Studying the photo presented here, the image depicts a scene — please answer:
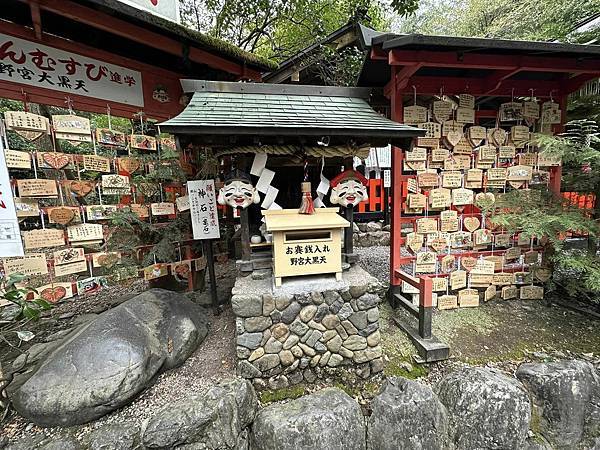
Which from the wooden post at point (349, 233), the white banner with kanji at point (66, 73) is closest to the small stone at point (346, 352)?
the wooden post at point (349, 233)

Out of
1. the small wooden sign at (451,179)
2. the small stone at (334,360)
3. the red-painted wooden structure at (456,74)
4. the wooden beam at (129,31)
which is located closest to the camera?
the wooden beam at (129,31)

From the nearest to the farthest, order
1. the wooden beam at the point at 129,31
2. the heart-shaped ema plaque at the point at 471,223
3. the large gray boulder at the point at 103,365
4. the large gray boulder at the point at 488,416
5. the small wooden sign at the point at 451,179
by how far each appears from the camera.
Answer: the large gray boulder at the point at 103,365, the large gray boulder at the point at 488,416, the wooden beam at the point at 129,31, the small wooden sign at the point at 451,179, the heart-shaped ema plaque at the point at 471,223

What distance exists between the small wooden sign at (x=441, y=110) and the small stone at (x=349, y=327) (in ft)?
10.3

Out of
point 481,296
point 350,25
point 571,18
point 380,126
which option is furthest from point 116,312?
point 571,18

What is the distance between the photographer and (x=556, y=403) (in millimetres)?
2816

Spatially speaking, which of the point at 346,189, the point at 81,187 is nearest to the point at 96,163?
the point at 81,187

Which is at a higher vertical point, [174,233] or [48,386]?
[174,233]

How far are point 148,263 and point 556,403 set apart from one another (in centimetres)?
514

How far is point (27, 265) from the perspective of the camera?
10.2 feet

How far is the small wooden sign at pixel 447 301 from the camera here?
4.25 metres

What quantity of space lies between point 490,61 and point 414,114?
1.05 metres

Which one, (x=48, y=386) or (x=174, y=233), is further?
(x=174, y=233)

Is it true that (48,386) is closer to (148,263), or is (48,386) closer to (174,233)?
(148,263)

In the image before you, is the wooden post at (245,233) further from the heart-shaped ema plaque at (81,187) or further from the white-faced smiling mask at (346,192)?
the heart-shaped ema plaque at (81,187)
